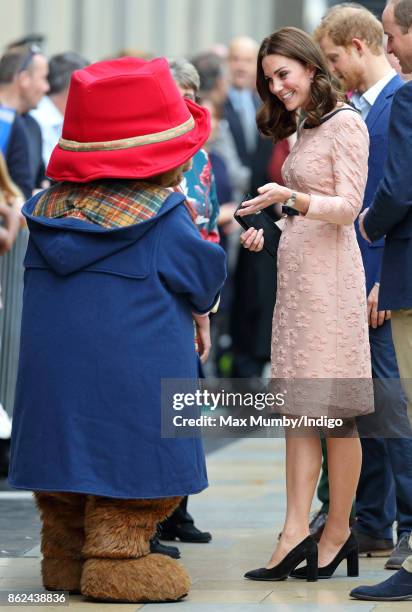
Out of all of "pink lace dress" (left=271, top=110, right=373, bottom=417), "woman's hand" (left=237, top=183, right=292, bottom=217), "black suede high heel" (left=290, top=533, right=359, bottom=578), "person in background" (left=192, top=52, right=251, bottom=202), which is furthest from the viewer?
"person in background" (left=192, top=52, right=251, bottom=202)

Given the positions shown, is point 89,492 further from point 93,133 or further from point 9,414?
point 9,414

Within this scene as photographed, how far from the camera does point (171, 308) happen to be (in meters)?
5.25

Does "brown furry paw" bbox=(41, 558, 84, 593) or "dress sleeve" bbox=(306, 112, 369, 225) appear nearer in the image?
"brown furry paw" bbox=(41, 558, 84, 593)

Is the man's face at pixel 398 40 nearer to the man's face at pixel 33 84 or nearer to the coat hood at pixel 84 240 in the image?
the coat hood at pixel 84 240

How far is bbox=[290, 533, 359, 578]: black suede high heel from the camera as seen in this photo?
5.70m

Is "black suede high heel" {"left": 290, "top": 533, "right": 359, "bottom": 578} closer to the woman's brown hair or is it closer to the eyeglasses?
the woman's brown hair

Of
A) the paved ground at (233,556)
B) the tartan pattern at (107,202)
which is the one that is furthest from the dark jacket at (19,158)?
the tartan pattern at (107,202)

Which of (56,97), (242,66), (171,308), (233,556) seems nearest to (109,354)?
(171,308)

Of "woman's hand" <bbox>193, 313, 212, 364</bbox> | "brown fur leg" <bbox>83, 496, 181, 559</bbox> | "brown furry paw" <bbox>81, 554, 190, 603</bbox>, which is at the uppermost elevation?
"woman's hand" <bbox>193, 313, 212, 364</bbox>

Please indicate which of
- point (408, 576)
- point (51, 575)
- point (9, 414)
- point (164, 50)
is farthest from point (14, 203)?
point (164, 50)

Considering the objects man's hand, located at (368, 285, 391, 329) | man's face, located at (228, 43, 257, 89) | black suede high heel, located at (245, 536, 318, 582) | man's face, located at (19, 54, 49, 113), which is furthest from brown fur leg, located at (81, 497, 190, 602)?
man's face, located at (228, 43, 257, 89)

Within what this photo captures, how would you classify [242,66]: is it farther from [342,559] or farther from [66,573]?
[66,573]

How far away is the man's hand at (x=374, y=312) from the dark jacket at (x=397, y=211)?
1.71ft

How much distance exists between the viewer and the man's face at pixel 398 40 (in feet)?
17.5
